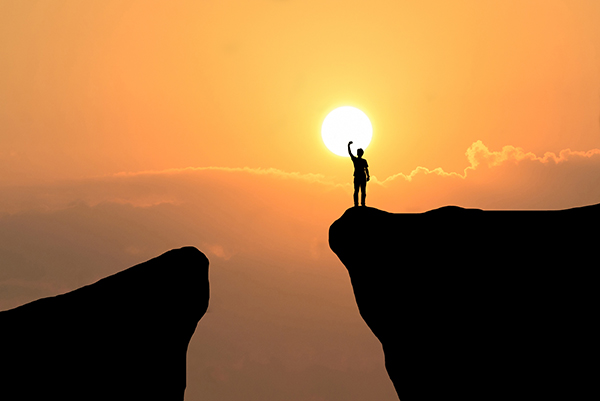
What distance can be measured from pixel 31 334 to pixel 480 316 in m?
10.9

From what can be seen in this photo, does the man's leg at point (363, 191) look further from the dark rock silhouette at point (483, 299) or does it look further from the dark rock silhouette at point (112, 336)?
the dark rock silhouette at point (112, 336)

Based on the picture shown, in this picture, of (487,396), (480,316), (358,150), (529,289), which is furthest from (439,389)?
(358,150)

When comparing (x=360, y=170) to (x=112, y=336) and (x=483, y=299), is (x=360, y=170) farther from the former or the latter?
(x=112, y=336)

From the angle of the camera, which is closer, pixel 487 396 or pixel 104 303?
pixel 487 396

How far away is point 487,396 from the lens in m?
13.0

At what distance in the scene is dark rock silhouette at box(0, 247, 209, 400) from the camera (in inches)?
510

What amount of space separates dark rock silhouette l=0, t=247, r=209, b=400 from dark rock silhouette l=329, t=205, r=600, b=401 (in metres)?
5.40

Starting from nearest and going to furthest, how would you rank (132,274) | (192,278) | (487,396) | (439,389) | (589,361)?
(589,361)
(487,396)
(439,389)
(132,274)
(192,278)

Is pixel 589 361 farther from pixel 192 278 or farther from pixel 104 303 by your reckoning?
pixel 104 303

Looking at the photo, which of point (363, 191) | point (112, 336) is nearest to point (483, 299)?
point (363, 191)

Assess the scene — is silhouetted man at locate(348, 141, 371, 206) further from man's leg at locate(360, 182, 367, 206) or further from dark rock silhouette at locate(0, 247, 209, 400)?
dark rock silhouette at locate(0, 247, 209, 400)

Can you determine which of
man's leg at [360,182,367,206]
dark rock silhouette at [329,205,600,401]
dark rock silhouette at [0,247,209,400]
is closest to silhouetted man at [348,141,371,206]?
man's leg at [360,182,367,206]

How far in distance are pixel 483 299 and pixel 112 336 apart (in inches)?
373

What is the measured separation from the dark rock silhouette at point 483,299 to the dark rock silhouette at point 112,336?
17.7ft
